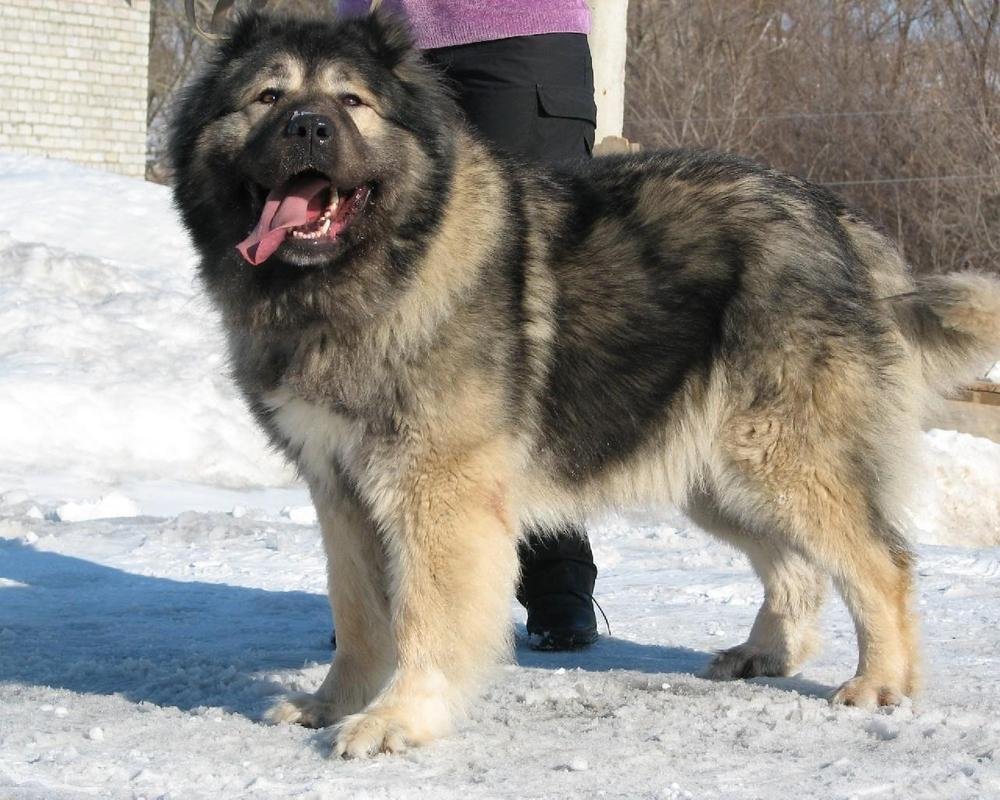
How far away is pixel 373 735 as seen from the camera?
309 cm

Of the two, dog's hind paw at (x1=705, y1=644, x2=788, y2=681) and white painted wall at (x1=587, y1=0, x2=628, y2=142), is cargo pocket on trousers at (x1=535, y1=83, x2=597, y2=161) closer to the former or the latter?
dog's hind paw at (x1=705, y1=644, x2=788, y2=681)

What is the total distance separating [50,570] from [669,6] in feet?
62.0

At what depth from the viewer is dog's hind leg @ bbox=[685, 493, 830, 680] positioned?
400 cm

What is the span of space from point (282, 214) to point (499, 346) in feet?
2.08

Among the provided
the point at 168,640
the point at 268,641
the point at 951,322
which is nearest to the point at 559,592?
the point at 268,641

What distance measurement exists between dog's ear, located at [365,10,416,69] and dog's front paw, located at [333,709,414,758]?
162cm

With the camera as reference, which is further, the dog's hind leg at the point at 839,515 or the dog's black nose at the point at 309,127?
the dog's hind leg at the point at 839,515

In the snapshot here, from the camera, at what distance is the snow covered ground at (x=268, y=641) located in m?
2.92

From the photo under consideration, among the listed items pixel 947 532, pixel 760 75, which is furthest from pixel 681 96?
pixel 947 532

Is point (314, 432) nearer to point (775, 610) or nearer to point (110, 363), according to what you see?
point (775, 610)

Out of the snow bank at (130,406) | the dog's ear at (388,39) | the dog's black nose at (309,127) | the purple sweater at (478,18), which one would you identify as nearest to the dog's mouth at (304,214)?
the dog's black nose at (309,127)

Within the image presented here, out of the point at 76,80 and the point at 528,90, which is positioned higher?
the point at 76,80

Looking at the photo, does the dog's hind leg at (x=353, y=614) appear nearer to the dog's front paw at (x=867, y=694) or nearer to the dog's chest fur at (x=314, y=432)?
the dog's chest fur at (x=314, y=432)

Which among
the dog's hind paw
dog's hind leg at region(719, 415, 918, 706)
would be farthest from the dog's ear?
the dog's hind paw
